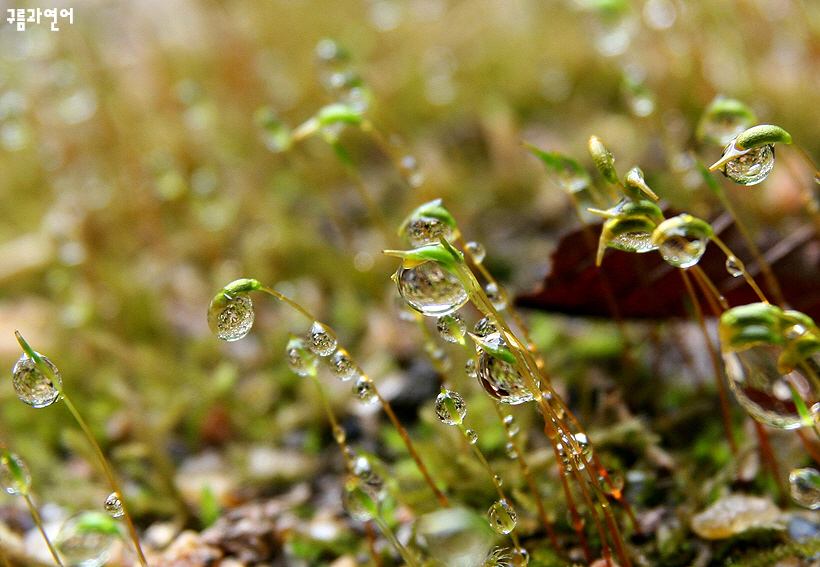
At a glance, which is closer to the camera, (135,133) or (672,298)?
(672,298)

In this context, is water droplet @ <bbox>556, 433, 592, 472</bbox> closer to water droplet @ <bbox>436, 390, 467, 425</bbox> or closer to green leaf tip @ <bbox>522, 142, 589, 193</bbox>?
water droplet @ <bbox>436, 390, 467, 425</bbox>

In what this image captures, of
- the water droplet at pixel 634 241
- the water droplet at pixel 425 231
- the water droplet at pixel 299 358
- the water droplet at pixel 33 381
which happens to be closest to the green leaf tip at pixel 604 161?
the water droplet at pixel 634 241

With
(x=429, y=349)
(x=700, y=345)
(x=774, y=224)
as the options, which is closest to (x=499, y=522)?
(x=429, y=349)

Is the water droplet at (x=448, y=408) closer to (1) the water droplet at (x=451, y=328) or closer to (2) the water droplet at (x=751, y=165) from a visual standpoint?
(1) the water droplet at (x=451, y=328)

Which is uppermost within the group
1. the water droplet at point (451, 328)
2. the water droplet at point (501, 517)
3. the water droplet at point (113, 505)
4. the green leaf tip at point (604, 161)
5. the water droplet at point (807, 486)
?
the green leaf tip at point (604, 161)

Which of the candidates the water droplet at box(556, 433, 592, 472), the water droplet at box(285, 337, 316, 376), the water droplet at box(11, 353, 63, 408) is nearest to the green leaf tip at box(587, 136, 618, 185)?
the water droplet at box(556, 433, 592, 472)

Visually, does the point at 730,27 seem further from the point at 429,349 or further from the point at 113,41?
the point at 113,41
